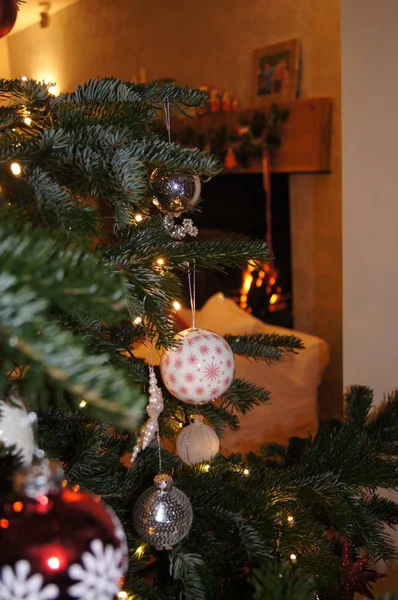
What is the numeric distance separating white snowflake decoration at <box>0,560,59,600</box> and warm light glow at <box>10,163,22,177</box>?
Result: 0.90ft

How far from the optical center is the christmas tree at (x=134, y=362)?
0.29 m

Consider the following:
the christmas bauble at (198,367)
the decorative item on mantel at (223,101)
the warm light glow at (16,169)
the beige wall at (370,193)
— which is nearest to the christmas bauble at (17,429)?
the warm light glow at (16,169)

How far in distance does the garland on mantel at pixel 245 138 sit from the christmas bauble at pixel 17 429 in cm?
248

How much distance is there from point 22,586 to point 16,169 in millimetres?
290

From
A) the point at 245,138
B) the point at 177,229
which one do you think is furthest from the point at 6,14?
the point at 245,138

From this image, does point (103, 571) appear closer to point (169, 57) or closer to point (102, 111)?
point (102, 111)

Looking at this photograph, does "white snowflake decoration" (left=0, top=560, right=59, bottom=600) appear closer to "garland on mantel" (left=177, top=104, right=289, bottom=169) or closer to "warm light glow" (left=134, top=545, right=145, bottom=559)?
"warm light glow" (left=134, top=545, right=145, bottom=559)

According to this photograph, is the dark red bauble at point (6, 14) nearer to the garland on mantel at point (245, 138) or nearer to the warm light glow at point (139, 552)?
the warm light glow at point (139, 552)

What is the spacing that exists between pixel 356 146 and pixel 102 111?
63 centimetres

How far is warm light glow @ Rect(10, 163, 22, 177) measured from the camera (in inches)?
18.2

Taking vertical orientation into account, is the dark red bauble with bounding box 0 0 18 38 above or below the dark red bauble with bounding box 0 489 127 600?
above

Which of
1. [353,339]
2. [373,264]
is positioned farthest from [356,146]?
[353,339]

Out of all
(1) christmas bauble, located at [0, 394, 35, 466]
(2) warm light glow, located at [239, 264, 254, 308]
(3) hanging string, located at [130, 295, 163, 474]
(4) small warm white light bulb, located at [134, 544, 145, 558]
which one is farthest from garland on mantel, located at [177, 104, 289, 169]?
(1) christmas bauble, located at [0, 394, 35, 466]

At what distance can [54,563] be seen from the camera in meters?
Answer: 0.32
